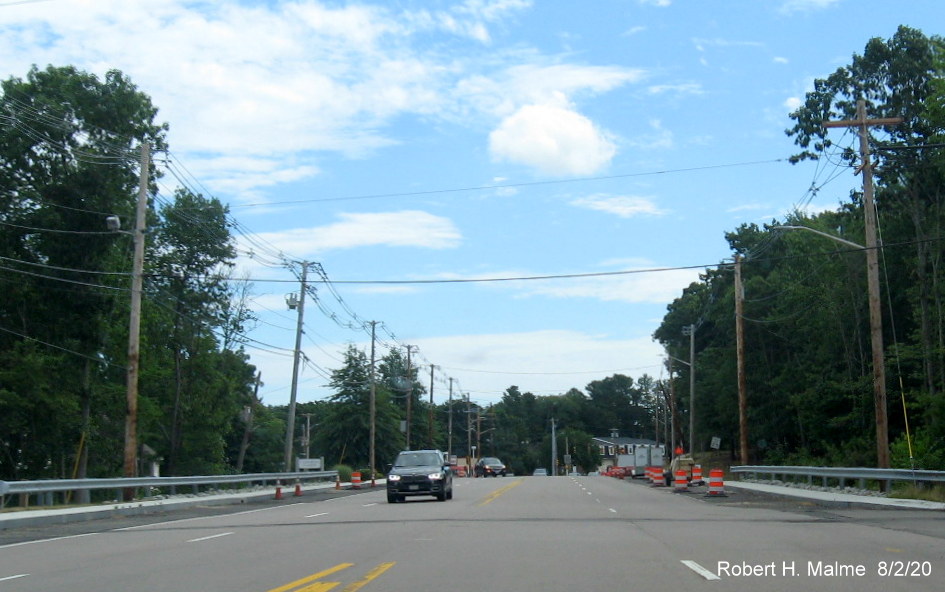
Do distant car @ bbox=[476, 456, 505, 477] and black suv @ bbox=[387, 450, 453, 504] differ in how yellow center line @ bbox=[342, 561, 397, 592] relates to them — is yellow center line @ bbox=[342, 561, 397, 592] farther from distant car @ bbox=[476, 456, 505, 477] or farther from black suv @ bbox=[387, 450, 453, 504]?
distant car @ bbox=[476, 456, 505, 477]

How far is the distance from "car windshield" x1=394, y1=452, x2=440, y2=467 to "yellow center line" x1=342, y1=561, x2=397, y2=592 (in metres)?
19.9

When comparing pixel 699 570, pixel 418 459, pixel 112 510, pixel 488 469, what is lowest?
pixel 112 510

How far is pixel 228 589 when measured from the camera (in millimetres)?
10625

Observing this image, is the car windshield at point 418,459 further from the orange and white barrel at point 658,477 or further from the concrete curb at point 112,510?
the orange and white barrel at point 658,477

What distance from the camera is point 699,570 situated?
38.5 feet

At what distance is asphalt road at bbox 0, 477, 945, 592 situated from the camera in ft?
35.9

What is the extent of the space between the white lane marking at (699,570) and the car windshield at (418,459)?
20611mm

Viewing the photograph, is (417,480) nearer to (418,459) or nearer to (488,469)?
(418,459)

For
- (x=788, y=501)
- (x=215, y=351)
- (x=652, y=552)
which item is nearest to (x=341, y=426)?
(x=215, y=351)

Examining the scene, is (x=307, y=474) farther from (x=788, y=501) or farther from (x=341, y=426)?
(x=341, y=426)

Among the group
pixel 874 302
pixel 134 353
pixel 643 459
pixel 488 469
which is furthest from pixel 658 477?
pixel 488 469

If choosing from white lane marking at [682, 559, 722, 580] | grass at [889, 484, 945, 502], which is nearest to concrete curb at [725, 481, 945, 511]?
grass at [889, 484, 945, 502]

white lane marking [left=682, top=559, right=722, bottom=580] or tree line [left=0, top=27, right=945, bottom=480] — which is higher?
tree line [left=0, top=27, right=945, bottom=480]

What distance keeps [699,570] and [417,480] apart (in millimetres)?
20313
